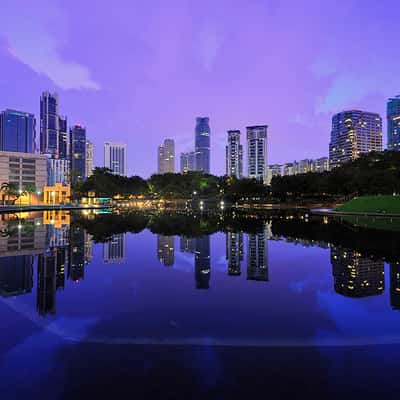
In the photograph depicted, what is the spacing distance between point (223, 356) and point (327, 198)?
77.2m

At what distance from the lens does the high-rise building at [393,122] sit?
156250 millimetres

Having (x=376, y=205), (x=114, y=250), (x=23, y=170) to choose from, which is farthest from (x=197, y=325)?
(x=23, y=170)

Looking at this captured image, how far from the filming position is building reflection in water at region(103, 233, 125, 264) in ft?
38.5

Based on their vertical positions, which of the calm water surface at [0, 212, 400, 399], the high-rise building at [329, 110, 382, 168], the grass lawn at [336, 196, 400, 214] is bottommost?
the calm water surface at [0, 212, 400, 399]

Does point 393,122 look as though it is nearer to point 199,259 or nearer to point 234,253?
point 234,253

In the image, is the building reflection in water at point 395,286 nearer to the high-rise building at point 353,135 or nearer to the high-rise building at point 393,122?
the high-rise building at point 393,122

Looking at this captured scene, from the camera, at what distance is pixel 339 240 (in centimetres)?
1598

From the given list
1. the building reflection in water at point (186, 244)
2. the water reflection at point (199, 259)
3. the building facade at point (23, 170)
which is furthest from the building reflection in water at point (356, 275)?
the building facade at point (23, 170)

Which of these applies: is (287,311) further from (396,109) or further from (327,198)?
(396,109)

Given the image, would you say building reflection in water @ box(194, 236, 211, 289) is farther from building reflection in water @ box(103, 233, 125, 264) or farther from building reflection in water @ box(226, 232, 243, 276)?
building reflection in water @ box(103, 233, 125, 264)

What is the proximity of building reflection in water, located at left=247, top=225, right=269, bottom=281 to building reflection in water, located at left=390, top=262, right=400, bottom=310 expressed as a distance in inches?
122

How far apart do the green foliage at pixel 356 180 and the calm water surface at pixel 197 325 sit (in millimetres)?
40012

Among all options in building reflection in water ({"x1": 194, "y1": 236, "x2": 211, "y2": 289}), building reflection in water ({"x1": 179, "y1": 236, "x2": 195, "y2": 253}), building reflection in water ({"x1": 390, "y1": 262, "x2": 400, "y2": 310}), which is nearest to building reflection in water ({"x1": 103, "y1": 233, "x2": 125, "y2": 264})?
building reflection in water ({"x1": 179, "y1": 236, "x2": 195, "y2": 253})

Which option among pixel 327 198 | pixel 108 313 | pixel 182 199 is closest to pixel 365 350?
pixel 108 313
